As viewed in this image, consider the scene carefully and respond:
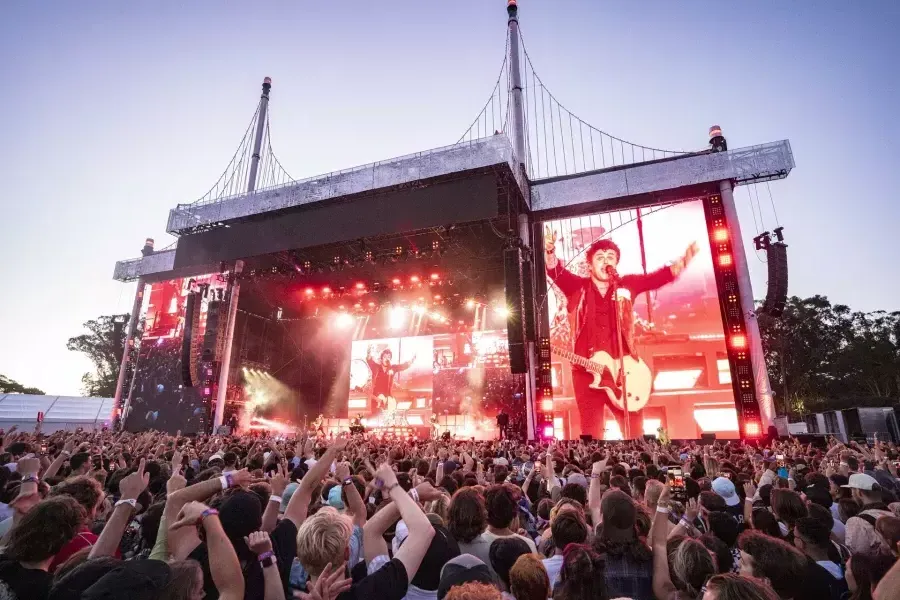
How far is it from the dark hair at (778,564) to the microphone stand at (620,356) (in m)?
16.7

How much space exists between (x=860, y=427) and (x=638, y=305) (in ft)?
32.2

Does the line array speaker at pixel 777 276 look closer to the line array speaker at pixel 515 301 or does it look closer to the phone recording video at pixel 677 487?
the line array speaker at pixel 515 301

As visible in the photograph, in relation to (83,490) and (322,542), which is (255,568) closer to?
(322,542)

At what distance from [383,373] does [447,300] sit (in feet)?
17.7

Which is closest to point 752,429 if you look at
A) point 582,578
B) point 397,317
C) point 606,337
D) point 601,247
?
point 606,337

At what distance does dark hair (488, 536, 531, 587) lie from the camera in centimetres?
260

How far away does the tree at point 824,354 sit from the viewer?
1358 inches

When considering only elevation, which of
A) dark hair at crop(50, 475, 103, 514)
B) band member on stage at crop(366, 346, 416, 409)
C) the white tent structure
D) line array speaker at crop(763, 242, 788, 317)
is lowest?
dark hair at crop(50, 475, 103, 514)

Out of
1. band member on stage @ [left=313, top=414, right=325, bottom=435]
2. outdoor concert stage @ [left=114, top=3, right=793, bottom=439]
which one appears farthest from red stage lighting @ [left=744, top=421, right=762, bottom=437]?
band member on stage @ [left=313, top=414, right=325, bottom=435]

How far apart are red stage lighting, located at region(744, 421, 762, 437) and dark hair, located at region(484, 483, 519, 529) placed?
17.1m

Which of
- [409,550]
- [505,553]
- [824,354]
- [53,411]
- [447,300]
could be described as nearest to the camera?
[409,550]

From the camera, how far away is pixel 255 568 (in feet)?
7.64

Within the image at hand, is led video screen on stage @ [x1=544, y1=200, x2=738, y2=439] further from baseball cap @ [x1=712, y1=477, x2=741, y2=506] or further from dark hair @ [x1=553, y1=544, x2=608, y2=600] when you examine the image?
dark hair @ [x1=553, y1=544, x2=608, y2=600]

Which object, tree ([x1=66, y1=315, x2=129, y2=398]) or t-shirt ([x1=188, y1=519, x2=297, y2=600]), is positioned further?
tree ([x1=66, y1=315, x2=129, y2=398])
